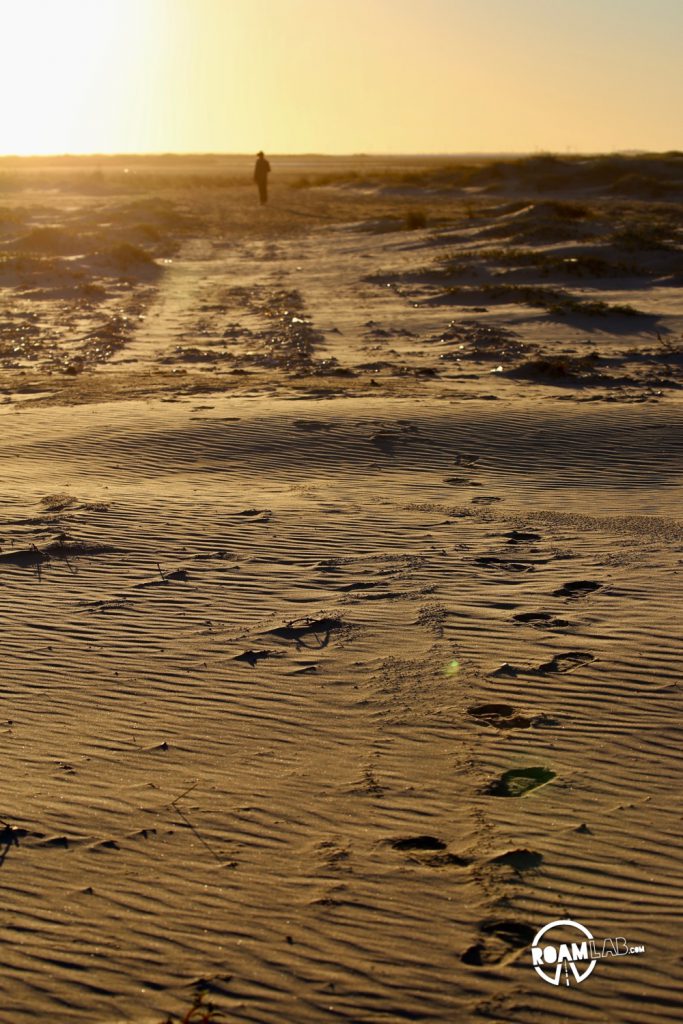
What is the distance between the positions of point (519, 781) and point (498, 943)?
1156 millimetres

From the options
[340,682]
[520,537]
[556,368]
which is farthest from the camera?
[556,368]

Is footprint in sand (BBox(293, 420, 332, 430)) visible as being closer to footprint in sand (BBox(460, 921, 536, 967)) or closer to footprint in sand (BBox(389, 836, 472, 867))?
footprint in sand (BBox(389, 836, 472, 867))

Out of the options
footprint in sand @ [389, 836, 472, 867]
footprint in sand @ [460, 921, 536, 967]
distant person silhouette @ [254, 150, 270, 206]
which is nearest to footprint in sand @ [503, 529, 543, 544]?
footprint in sand @ [389, 836, 472, 867]

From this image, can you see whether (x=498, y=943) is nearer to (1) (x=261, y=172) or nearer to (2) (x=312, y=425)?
(2) (x=312, y=425)

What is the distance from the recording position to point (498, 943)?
399 cm

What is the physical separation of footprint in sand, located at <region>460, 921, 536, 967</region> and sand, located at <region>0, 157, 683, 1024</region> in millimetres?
11

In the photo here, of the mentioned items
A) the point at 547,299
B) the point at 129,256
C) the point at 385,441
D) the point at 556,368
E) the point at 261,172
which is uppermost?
the point at 261,172

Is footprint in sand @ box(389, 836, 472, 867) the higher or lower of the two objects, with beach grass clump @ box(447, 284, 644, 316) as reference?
lower

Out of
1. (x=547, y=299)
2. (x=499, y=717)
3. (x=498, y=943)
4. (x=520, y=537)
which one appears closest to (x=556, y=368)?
(x=547, y=299)

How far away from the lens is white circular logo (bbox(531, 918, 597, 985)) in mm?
3836

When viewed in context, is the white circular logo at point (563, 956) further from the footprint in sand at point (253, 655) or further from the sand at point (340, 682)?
the footprint in sand at point (253, 655)

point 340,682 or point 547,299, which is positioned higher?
point 547,299

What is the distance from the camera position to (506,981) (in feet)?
12.5

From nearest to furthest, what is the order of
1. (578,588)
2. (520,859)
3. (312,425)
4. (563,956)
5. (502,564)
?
(563,956)
(520,859)
(578,588)
(502,564)
(312,425)
